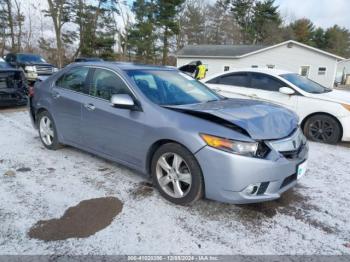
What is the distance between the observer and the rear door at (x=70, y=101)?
409cm

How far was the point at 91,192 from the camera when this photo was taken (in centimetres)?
339

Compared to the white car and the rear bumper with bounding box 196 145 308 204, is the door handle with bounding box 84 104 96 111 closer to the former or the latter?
the rear bumper with bounding box 196 145 308 204

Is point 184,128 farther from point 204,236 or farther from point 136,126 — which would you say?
point 204,236

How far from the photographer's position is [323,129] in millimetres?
5812

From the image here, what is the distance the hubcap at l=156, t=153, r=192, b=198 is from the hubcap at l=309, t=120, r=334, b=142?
4.06m

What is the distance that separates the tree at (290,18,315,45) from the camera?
4563cm

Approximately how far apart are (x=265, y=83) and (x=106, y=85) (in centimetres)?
411

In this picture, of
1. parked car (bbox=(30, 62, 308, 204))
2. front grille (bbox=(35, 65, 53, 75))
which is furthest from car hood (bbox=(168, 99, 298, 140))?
front grille (bbox=(35, 65, 53, 75))

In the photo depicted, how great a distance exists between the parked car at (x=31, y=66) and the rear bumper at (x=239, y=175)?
12131 millimetres

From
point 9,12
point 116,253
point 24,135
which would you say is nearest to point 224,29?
point 9,12

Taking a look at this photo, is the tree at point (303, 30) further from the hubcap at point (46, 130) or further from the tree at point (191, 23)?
the hubcap at point (46, 130)

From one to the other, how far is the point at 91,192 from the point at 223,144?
1.75 metres

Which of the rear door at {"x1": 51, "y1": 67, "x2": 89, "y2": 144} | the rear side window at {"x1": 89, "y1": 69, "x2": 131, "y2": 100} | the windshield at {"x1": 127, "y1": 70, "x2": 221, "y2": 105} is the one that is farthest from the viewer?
the rear door at {"x1": 51, "y1": 67, "x2": 89, "y2": 144}

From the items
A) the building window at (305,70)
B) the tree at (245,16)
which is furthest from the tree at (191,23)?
the building window at (305,70)
